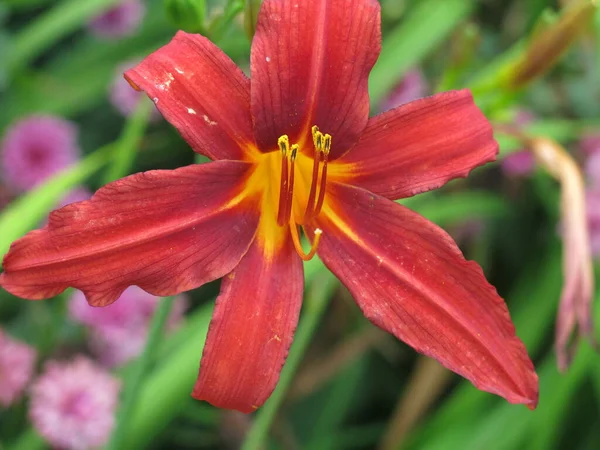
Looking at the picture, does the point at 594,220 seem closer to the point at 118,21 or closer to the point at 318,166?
the point at 318,166

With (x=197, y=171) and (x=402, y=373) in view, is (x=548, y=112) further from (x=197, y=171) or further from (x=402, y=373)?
(x=197, y=171)

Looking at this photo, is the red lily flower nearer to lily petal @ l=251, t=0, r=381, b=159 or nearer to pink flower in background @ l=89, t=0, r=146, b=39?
lily petal @ l=251, t=0, r=381, b=159

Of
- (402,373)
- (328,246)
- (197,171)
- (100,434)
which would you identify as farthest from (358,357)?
(197,171)

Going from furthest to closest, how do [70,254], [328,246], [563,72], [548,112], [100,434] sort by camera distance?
[548,112]
[563,72]
[100,434]
[328,246]
[70,254]

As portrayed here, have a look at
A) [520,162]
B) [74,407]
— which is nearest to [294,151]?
[74,407]

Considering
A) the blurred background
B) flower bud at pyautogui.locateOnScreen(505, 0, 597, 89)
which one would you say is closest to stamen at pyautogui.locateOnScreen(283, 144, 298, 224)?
the blurred background
